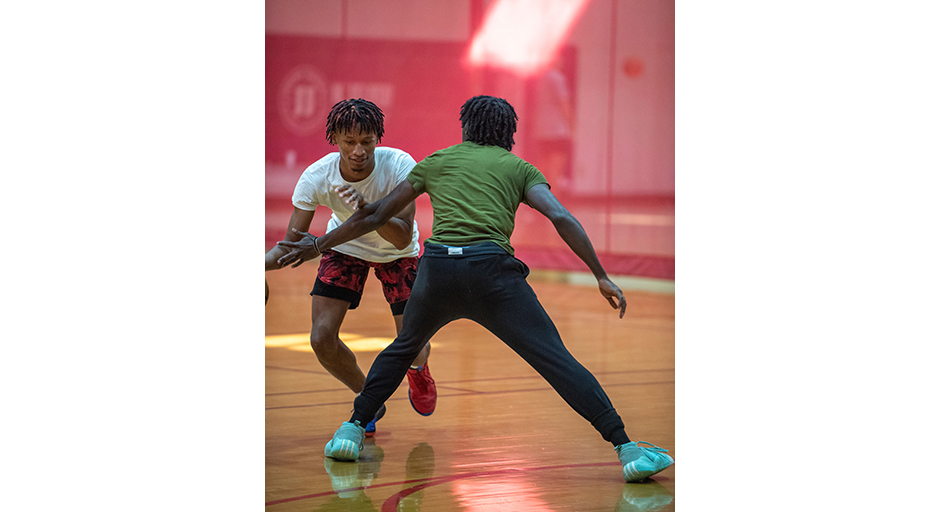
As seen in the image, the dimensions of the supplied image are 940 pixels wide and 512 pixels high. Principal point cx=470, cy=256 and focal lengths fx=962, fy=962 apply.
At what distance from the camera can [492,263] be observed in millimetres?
3070

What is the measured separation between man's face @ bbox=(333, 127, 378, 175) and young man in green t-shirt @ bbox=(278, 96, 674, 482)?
0.33 metres

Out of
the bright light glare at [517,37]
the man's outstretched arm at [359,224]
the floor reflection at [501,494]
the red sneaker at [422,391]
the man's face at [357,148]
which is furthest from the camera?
the bright light glare at [517,37]

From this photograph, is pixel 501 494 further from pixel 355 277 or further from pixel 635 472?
pixel 355 277

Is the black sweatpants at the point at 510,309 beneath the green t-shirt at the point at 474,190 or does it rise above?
beneath

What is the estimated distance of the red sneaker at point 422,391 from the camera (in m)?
4.05

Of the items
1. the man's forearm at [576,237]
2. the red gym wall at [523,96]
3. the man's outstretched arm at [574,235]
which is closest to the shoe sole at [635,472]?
the man's outstretched arm at [574,235]

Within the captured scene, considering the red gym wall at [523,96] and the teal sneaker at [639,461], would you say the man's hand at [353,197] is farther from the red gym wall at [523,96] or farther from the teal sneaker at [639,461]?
the red gym wall at [523,96]

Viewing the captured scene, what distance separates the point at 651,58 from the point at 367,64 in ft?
10.1

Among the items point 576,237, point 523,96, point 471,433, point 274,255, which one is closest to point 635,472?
point 576,237

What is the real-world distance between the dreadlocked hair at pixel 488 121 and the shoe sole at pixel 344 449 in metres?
1.15

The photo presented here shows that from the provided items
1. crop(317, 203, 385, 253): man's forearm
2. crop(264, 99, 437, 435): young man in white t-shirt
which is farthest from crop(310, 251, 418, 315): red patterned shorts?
crop(317, 203, 385, 253): man's forearm

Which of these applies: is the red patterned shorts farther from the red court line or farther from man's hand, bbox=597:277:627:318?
man's hand, bbox=597:277:627:318

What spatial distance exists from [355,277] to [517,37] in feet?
23.8
